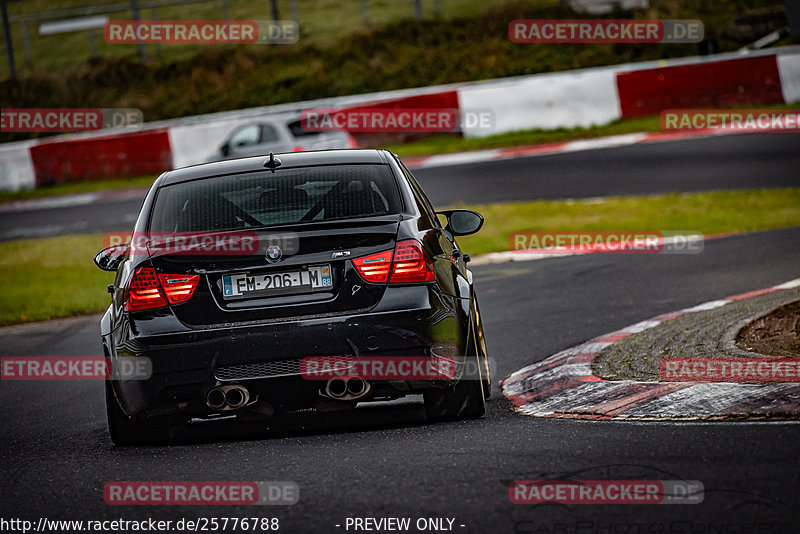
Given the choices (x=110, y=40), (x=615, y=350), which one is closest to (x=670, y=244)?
(x=615, y=350)

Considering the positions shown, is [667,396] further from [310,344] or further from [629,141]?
[629,141]

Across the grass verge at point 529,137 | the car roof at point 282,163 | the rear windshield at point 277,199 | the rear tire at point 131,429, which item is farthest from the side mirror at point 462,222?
the grass verge at point 529,137

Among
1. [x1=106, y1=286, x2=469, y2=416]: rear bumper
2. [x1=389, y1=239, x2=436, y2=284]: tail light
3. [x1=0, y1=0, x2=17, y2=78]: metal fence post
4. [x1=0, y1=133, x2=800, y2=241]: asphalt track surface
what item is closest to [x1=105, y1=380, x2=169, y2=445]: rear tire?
[x1=106, y1=286, x2=469, y2=416]: rear bumper

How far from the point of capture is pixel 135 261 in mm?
5766

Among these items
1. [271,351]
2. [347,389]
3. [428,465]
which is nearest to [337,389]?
[347,389]

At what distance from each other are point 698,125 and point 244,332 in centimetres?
1733

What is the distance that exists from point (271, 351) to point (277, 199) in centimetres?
100

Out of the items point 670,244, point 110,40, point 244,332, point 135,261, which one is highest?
point 110,40

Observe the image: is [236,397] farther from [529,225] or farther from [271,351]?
[529,225]

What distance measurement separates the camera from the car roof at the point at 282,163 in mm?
6430

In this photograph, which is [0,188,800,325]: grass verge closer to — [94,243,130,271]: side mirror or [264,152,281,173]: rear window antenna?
[94,243,130,271]: side mirror

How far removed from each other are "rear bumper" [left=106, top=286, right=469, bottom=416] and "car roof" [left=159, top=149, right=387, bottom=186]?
1.10 metres

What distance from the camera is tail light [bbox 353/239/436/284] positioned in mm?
5586

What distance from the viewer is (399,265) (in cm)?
564
